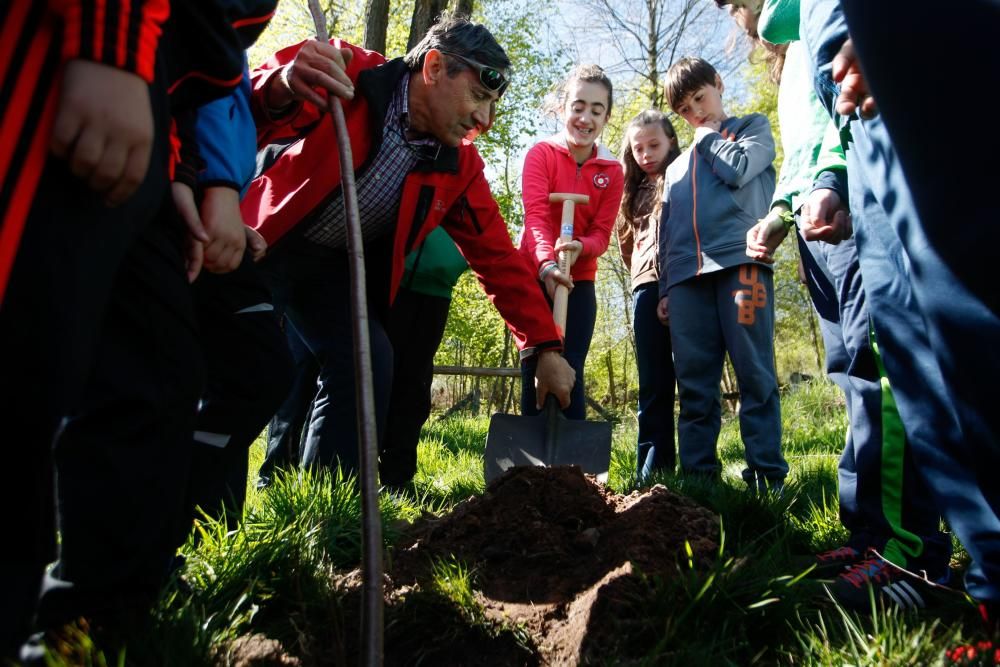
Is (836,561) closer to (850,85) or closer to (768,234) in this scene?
(768,234)

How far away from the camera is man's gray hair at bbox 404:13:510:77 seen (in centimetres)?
287

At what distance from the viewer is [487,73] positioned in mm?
2867

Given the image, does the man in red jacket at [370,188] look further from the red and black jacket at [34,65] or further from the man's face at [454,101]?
the red and black jacket at [34,65]

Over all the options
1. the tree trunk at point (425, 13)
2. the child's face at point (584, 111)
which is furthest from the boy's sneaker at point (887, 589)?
the tree trunk at point (425, 13)

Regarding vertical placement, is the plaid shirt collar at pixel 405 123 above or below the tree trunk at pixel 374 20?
below

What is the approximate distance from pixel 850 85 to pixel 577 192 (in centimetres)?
291

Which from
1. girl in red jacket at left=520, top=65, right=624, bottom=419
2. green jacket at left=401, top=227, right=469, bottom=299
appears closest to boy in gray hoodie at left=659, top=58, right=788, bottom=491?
girl in red jacket at left=520, top=65, right=624, bottom=419

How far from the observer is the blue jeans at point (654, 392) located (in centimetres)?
389

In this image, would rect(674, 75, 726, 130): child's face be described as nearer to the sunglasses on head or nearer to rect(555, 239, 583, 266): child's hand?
rect(555, 239, 583, 266): child's hand

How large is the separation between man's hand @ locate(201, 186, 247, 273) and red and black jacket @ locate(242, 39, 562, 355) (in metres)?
0.74

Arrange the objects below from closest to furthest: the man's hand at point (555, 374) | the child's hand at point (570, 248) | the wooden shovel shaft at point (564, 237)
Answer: the man's hand at point (555, 374), the wooden shovel shaft at point (564, 237), the child's hand at point (570, 248)

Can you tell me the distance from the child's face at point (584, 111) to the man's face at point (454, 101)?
1.60m

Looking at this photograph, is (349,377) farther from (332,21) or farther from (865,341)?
(332,21)

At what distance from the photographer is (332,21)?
15.6 metres
